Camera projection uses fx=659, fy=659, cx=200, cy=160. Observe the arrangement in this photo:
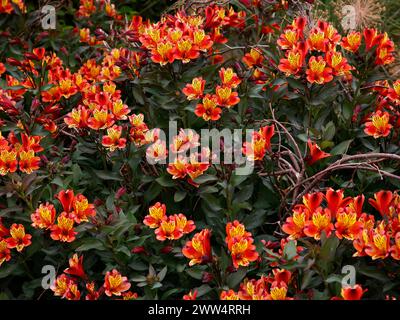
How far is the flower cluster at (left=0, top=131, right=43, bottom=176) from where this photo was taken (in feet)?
6.27

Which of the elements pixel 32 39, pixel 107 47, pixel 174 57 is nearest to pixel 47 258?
pixel 174 57

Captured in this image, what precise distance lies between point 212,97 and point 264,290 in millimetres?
687

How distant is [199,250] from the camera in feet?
5.55

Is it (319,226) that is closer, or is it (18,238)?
(319,226)

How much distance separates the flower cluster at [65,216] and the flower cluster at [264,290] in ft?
1.54

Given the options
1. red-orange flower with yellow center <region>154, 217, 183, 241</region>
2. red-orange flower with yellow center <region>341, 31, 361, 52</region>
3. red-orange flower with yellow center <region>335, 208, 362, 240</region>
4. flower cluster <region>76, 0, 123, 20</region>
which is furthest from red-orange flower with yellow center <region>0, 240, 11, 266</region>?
flower cluster <region>76, 0, 123, 20</region>

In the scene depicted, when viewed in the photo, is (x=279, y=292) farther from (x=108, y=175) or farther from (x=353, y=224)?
(x=108, y=175)

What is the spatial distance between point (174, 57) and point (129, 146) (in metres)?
0.33

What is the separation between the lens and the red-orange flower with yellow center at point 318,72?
2006 millimetres

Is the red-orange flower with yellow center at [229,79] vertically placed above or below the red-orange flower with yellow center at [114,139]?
above

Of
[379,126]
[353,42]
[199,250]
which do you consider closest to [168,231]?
[199,250]

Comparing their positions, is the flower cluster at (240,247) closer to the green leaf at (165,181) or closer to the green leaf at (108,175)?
the green leaf at (165,181)

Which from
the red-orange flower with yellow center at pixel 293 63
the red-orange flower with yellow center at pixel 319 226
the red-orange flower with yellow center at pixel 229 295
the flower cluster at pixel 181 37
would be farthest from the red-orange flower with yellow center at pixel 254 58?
the red-orange flower with yellow center at pixel 229 295
